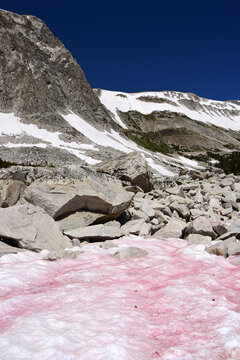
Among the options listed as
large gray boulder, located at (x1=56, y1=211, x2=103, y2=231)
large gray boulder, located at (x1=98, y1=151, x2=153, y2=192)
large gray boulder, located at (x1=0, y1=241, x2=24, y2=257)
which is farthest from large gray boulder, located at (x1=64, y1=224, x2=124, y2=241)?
large gray boulder, located at (x1=98, y1=151, x2=153, y2=192)

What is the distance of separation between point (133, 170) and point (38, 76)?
71975 mm

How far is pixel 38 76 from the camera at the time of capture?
77250 millimetres

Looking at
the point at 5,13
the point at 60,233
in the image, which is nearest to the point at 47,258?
the point at 60,233

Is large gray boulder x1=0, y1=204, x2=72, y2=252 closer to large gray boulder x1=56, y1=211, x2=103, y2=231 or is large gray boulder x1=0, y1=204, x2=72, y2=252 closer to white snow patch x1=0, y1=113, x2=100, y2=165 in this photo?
large gray boulder x1=56, y1=211, x2=103, y2=231

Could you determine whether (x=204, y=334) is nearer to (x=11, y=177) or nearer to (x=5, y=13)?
(x=11, y=177)

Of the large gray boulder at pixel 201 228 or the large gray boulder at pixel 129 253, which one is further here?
the large gray boulder at pixel 201 228

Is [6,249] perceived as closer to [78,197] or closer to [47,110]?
[78,197]

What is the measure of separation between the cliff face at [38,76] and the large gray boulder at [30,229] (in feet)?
188

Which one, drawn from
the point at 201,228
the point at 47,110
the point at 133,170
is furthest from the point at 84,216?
the point at 47,110

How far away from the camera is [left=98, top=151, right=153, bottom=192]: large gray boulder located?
631 inches

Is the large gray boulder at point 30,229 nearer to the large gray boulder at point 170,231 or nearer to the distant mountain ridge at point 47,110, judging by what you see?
the large gray boulder at point 170,231

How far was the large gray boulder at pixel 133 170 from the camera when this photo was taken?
16.0 m


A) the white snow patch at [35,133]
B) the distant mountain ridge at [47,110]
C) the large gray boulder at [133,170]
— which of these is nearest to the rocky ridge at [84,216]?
the large gray boulder at [133,170]

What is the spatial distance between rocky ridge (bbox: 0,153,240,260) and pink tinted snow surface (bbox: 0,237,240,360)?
105 cm
